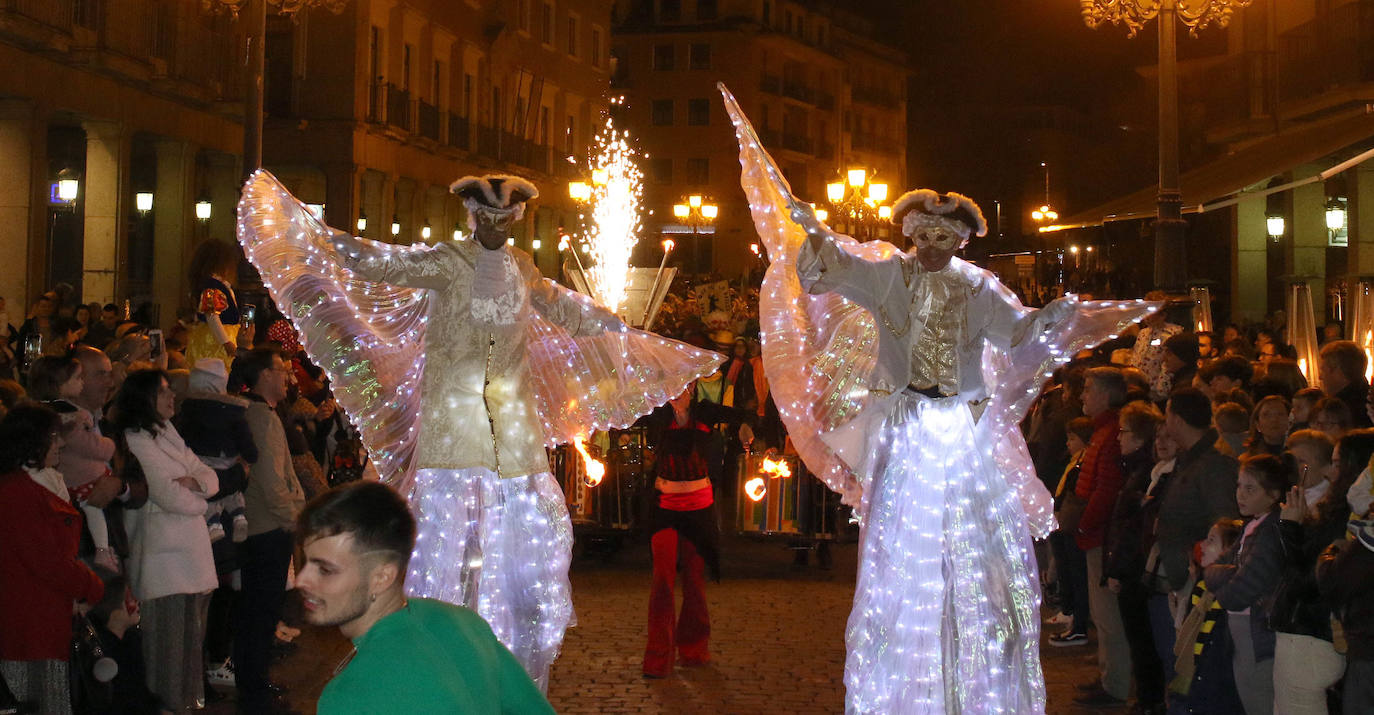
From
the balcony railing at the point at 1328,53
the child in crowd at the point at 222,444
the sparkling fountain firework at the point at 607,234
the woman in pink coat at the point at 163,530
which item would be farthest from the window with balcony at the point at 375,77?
the woman in pink coat at the point at 163,530

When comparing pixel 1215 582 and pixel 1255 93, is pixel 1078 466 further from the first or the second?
Answer: pixel 1255 93

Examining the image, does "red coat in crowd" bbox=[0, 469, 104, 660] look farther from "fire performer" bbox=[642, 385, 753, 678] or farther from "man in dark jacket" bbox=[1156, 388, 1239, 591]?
"man in dark jacket" bbox=[1156, 388, 1239, 591]

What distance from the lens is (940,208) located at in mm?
6773

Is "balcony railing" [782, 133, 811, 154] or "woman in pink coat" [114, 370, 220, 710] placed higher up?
"balcony railing" [782, 133, 811, 154]

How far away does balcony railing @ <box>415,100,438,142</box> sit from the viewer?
34622mm

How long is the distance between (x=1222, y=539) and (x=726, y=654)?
11.3 ft

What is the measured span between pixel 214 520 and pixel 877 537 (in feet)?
11.8

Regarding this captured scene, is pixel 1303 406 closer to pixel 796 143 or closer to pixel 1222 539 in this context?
pixel 1222 539

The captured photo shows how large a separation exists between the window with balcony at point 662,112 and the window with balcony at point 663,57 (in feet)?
4.54

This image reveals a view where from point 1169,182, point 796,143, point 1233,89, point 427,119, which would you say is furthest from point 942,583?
point 796,143

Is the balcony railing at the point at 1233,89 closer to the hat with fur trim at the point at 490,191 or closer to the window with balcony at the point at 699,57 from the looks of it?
the hat with fur trim at the point at 490,191

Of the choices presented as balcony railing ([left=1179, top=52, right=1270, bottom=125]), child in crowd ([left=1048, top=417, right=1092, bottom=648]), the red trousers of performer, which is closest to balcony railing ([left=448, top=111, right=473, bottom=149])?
balcony railing ([left=1179, top=52, right=1270, bottom=125])

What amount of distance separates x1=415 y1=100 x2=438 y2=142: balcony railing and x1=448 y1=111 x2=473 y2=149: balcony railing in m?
1.05

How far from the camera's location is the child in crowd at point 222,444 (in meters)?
8.09
